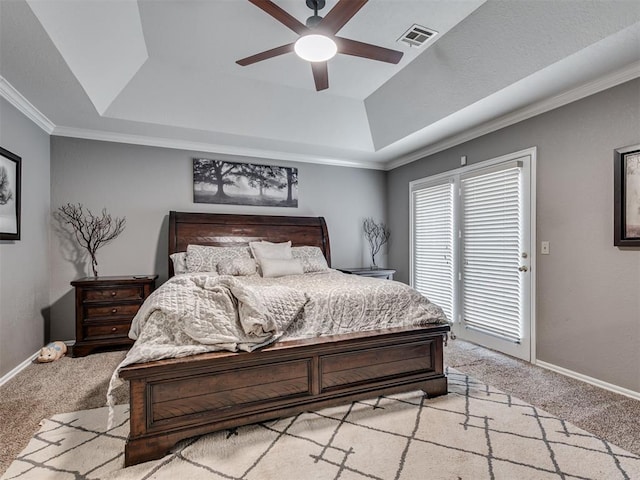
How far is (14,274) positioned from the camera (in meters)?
3.00

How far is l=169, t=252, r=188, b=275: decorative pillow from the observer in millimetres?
3793

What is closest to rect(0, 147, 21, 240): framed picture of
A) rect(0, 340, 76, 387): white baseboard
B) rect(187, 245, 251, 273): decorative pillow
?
rect(0, 340, 76, 387): white baseboard

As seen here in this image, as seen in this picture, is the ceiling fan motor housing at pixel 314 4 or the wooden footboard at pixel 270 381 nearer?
the wooden footboard at pixel 270 381

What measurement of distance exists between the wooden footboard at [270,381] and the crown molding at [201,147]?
3.15 m

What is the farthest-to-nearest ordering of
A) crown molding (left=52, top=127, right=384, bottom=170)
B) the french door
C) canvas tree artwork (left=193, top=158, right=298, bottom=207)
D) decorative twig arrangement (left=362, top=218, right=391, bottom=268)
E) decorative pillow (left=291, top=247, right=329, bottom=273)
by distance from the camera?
decorative twig arrangement (left=362, top=218, right=391, bottom=268)
canvas tree artwork (left=193, top=158, right=298, bottom=207)
decorative pillow (left=291, top=247, right=329, bottom=273)
crown molding (left=52, top=127, right=384, bottom=170)
the french door

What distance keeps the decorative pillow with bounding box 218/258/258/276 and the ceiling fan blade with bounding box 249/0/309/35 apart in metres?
2.38

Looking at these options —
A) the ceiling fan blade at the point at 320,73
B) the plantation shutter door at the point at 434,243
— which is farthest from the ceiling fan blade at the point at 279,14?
the plantation shutter door at the point at 434,243

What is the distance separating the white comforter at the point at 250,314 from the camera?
1.98 meters

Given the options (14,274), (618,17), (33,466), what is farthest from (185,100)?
(618,17)

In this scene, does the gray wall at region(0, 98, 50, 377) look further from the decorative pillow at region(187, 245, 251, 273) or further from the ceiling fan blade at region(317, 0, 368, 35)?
the ceiling fan blade at region(317, 0, 368, 35)

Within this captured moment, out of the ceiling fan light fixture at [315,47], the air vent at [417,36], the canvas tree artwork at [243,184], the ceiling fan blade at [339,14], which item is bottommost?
the canvas tree artwork at [243,184]

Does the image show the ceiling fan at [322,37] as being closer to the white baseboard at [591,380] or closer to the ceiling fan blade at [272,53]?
the ceiling fan blade at [272,53]

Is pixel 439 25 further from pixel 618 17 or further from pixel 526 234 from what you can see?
pixel 526 234

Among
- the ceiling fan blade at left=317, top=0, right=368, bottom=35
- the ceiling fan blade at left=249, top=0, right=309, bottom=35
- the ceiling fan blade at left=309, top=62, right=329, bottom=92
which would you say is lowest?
the ceiling fan blade at left=309, top=62, right=329, bottom=92
